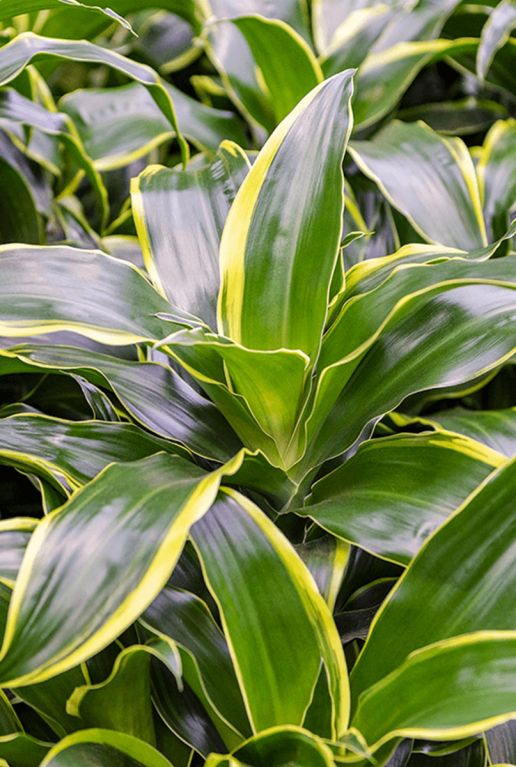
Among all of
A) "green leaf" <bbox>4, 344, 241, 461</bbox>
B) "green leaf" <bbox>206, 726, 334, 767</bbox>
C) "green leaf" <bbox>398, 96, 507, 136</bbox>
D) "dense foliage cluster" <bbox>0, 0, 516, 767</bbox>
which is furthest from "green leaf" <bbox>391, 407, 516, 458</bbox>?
"green leaf" <bbox>398, 96, 507, 136</bbox>

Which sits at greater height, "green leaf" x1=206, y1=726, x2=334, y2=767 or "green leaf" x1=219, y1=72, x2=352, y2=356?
"green leaf" x1=219, y1=72, x2=352, y2=356

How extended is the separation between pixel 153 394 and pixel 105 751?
0.27 meters

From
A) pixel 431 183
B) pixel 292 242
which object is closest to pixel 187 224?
pixel 292 242

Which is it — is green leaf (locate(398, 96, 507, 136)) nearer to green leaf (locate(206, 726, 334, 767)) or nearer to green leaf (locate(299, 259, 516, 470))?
green leaf (locate(299, 259, 516, 470))

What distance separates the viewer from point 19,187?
1.00 meters

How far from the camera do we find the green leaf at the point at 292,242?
673 millimetres

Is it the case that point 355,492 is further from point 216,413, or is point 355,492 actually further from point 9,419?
point 9,419

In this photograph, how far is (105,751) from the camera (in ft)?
1.98

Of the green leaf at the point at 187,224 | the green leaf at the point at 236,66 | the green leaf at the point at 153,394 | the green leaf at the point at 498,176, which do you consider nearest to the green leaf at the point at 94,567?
the green leaf at the point at 153,394

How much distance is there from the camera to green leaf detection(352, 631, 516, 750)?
1.74 ft

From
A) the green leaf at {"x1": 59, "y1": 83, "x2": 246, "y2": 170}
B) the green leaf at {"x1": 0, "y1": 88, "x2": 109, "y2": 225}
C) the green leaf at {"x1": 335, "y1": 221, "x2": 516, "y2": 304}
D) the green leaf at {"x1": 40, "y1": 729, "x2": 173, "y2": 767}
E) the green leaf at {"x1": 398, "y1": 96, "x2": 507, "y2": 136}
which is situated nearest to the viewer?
the green leaf at {"x1": 40, "y1": 729, "x2": 173, "y2": 767}

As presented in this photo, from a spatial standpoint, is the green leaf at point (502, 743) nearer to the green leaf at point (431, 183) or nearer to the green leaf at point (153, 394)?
the green leaf at point (153, 394)

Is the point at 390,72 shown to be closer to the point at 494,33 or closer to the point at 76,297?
the point at 494,33

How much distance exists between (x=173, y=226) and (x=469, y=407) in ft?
1.48
